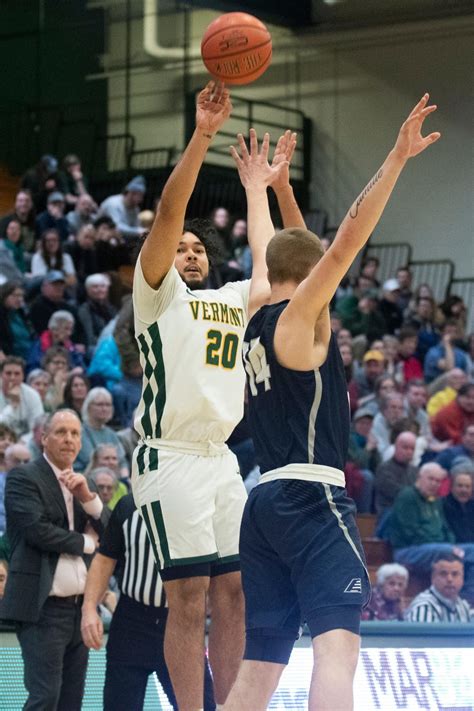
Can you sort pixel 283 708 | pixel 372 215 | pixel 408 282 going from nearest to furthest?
pixel 372 215 < pixel 283 708 < pixel 408 282

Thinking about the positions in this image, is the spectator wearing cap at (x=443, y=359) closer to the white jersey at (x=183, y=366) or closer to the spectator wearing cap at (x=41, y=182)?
the spectator wearing cap at (x=41, y=182)

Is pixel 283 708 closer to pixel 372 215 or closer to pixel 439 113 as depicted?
pixel 372 215

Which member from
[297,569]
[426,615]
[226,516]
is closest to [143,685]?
[226,516]

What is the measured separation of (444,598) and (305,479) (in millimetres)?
5633

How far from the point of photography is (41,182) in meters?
18.0

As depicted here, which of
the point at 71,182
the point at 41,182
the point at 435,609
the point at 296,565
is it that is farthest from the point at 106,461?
the point at 71,182

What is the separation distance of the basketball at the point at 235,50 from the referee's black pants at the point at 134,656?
2.47 meters

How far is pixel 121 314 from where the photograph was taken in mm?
13711

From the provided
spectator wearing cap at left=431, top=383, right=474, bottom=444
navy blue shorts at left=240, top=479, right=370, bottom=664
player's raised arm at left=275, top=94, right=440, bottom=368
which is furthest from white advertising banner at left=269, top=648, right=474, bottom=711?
spectator wearing cap at left=431, top=383, right=474, bottom=444

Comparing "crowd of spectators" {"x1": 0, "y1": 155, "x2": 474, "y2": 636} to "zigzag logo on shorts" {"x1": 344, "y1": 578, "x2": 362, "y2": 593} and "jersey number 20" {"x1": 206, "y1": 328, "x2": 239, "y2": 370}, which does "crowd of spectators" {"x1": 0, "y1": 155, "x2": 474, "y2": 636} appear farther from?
"zigzag logo on shorts" {"x1": 344, "y1": 578, "x2": 362, "y2": 593}

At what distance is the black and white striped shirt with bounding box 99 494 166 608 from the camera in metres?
6.50

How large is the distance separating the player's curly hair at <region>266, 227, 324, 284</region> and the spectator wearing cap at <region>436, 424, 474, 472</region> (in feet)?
26.9

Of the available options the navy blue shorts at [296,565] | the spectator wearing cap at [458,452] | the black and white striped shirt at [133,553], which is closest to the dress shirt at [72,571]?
the black and white striped shirt at [133,553]

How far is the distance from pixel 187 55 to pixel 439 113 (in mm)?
4186
